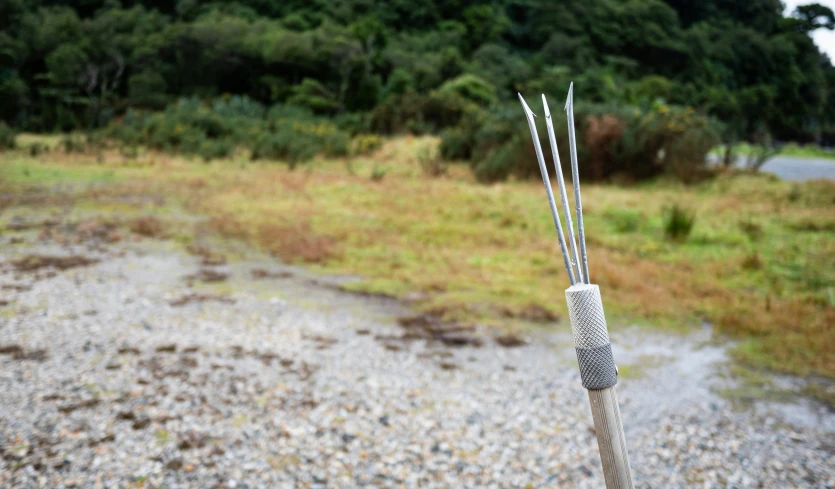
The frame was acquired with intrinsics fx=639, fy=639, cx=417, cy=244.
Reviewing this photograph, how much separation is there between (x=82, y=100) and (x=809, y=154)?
25.6 meters

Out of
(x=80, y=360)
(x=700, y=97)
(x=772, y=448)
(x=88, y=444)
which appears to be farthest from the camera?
(x=700, y=97)

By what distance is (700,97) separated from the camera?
2962cm

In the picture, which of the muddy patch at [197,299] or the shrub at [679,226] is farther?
the shrub at [679,226]

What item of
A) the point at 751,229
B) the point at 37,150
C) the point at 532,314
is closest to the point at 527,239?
the point at 532,314

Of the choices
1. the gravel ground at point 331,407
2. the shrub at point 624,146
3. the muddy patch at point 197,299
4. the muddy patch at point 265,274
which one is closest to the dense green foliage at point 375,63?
the shrub at point 624,146

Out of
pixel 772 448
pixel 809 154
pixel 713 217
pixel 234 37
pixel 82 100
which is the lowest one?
pixel 772 448

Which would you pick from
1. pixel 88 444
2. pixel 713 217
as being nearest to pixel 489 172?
pixel 713 217

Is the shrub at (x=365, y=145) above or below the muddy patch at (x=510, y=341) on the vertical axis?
above

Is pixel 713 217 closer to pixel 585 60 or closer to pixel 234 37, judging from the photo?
pixel 234 37

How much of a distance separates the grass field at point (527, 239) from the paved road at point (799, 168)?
1872 millimetres

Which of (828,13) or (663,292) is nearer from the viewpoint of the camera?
(828,13)

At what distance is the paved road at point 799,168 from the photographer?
14116 mm

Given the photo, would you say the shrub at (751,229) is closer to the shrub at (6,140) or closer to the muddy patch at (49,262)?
the muddy patch at (49,262)

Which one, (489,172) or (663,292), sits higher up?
(489,172)
